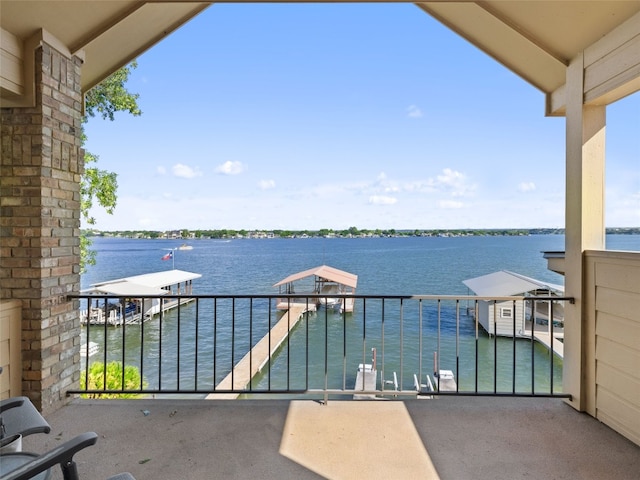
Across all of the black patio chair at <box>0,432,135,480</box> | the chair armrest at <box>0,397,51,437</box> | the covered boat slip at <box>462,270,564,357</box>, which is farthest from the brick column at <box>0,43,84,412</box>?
the covered boat slip at <box>462,270,564,357</box>

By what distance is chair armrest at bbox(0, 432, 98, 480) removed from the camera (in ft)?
3.22

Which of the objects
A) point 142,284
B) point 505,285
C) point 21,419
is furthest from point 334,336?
point 21,419

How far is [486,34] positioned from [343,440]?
127 inches

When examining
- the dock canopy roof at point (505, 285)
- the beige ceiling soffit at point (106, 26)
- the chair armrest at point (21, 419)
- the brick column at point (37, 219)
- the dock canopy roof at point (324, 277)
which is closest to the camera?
the chair armrest at point (21, 419)

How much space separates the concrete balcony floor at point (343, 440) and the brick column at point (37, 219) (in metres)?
0.43

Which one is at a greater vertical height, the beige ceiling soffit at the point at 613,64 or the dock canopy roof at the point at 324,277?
the beige ceiling soffit at the point at 613,64

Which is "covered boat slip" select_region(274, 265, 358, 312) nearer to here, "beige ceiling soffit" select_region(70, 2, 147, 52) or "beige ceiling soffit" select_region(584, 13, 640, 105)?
"beige ceiling soffit" select_region(584, 13, 640, 105)

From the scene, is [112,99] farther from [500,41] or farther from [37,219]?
[500,41]

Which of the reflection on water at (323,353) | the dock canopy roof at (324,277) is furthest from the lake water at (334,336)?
the dock canopy roof at (324,277)

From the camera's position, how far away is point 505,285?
46.7 feet

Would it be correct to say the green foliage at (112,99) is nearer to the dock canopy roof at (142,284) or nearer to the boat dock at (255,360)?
the boat dock at (255,360)

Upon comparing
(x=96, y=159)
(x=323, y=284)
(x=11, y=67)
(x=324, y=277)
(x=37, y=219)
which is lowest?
(x=323, y=284)

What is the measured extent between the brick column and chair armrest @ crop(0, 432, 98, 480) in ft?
5.70

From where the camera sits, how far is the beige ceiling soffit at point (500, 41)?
274 centimetres
